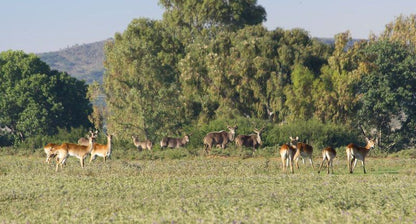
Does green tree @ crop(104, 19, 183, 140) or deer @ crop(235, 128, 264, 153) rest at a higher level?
green tree @ crop(104, 19, 183, 140)

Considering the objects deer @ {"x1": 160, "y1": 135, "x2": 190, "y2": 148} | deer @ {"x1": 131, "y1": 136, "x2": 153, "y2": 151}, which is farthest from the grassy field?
deer @ {"x1": 131, "y1": 136, "x2": 153, "y2": 151}

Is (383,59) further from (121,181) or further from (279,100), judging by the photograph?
(121,181)

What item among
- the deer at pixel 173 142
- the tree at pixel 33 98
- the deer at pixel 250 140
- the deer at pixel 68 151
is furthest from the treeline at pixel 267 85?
the deer at pixel 68 151

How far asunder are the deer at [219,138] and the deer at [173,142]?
186 cm

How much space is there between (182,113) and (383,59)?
14647 millimetres

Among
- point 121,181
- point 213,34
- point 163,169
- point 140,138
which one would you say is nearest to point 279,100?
point 140,138

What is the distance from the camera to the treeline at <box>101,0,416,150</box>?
50344 millimetres

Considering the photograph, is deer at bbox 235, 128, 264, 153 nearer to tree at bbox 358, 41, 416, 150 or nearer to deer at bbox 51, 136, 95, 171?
tree at bbox 358, 41, 416, 150

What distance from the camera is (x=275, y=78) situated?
51625mm

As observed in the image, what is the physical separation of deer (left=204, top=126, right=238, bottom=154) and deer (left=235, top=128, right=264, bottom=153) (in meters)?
0.98

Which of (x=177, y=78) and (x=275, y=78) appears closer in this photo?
(x=275, y=78)

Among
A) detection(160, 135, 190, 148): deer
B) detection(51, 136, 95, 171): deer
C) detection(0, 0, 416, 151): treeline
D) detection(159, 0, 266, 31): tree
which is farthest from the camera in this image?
detection(159, 0, 266, 31): tree

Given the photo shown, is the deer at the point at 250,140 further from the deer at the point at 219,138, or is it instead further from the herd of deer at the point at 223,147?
the deer at the point at 219,138

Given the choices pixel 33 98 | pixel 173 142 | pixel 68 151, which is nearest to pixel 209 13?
pixel 33 98
